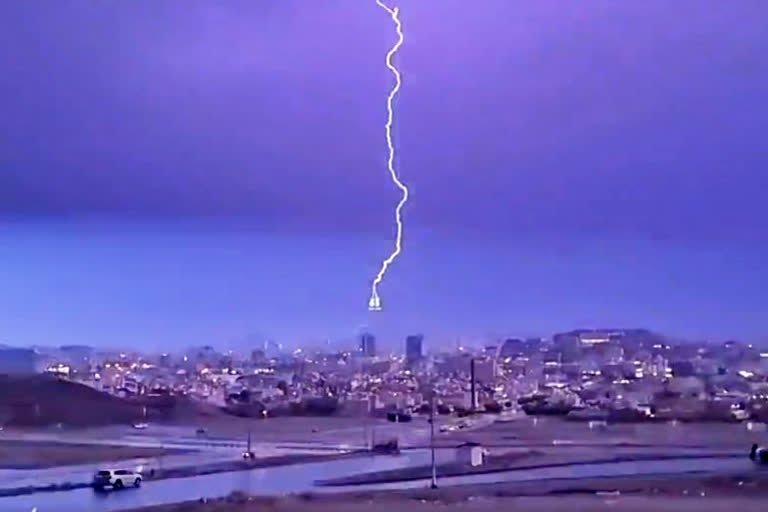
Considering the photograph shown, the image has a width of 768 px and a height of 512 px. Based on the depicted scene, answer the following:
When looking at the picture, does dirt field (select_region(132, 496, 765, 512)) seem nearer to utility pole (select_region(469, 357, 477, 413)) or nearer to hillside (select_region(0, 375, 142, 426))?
utility pole (select_region(469, 357, 477, 413))

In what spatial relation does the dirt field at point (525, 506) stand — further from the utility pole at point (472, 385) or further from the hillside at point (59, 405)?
the hillside at point (59, 405)

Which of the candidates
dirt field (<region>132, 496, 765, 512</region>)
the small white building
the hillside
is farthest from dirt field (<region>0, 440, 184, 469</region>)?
the small white building

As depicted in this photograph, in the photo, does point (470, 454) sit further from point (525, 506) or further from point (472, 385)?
point (525, 506)

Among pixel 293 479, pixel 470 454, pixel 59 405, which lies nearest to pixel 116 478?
pixel 59 405

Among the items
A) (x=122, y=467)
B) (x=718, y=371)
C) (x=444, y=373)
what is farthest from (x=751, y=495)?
(x=122, y=467)

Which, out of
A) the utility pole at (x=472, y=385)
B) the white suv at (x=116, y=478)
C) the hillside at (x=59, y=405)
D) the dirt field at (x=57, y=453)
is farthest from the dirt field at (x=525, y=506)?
the hillside at (x=59, y=405)

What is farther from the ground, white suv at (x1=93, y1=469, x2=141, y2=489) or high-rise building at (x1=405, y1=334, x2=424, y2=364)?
high-rise building at (x1=405, y1=334, x2=424, y2=364)
